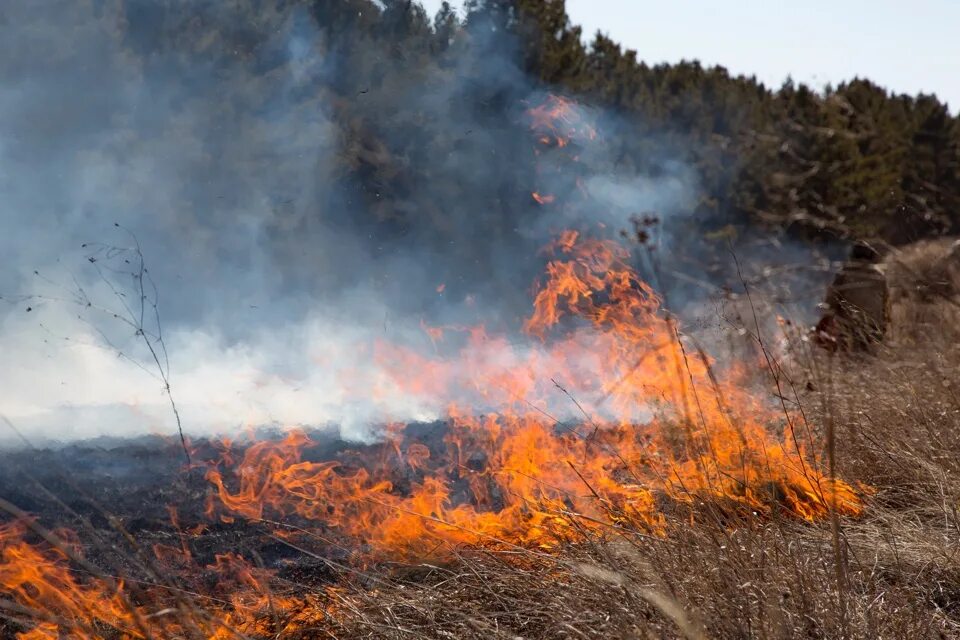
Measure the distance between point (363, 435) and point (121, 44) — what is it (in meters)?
4.47

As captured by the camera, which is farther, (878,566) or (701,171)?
(701,171)

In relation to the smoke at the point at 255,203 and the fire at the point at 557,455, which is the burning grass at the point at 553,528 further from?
the smoke at the point at 255,203

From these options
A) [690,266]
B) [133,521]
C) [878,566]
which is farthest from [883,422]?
[690,266]

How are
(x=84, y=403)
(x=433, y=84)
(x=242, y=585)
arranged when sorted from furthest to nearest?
(x=433, y=84) → (x=84, y=403) → (x=242, y=585)

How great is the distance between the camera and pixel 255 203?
9.03 m

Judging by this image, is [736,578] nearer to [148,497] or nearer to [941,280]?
[941,280]

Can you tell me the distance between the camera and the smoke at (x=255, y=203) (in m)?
7.07

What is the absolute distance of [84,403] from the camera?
6.73 meters

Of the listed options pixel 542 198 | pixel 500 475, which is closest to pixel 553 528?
pixel 500 475

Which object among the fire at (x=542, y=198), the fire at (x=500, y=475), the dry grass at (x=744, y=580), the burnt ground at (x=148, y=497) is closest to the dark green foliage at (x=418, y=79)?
the fire at (x=542, y=198)

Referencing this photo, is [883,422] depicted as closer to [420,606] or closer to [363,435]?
[420,606]

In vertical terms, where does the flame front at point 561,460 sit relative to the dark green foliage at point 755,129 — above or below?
below

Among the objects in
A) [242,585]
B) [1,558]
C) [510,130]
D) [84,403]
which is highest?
[510,130]

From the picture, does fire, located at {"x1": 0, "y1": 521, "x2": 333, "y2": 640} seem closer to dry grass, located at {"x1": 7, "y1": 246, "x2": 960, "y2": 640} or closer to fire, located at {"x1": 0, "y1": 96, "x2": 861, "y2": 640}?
fire, located at {"x1": 0, "y1": 96, "x2": 861, "y2": 640}
